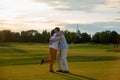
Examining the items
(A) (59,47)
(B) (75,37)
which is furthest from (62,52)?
(B) (75,37)

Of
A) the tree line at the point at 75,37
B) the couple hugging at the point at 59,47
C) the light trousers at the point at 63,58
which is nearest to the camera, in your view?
the couple hugging at the point at 59,47

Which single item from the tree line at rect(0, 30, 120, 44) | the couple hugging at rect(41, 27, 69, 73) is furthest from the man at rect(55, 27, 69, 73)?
the tree line at rect(0, 30, 120, 44)

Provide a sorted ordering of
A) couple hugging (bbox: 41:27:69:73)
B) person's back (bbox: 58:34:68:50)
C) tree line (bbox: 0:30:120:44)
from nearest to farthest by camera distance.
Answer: couple hugging (bbox: 41:27:69:73) < person's back (bbox: 58:34:68:50) < tree line (bbox: 0:30:120:44)

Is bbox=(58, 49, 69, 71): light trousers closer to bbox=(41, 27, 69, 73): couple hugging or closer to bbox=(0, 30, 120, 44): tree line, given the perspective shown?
bbox=(41, 27, 69, 73): couple hugging

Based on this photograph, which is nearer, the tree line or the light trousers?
the light trousers

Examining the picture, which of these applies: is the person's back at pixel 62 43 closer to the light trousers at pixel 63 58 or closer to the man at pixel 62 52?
the man at pixel 62 52

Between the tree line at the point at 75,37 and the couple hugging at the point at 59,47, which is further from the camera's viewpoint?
the tree line at the point at 75,37

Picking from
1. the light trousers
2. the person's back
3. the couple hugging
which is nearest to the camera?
the couple hugging

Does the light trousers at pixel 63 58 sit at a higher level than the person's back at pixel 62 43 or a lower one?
lower

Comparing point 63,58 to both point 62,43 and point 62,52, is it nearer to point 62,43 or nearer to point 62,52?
point 62,52

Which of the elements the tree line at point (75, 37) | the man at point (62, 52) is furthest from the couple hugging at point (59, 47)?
the tree line at point (75, 37)

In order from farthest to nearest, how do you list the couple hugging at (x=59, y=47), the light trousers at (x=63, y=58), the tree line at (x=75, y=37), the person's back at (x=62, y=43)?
1. the tree line at (x=75, y=37)
2. the person's back at (x=62, y=43)
3. the light trousers at (x=63, y=58)
4. the couple hugging at (x=59, y=47)

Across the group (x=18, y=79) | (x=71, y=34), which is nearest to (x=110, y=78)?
(x=18, y=79)

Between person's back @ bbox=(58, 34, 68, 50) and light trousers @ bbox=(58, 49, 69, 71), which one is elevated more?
person's back @ bbox=(58, 34, 68, 50)
